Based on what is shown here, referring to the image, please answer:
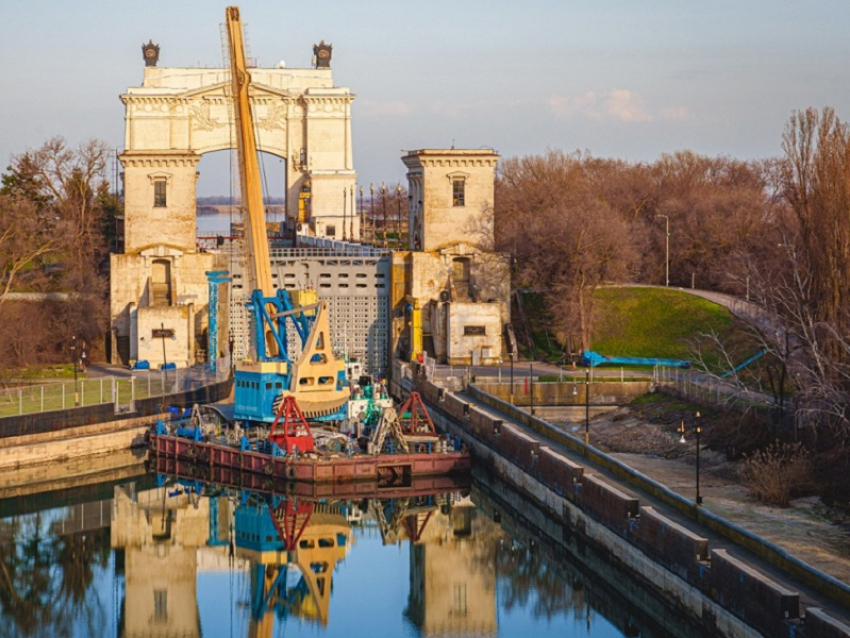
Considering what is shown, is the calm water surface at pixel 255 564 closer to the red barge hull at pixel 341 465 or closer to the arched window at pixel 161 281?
the red barge hull at pixel 341 465

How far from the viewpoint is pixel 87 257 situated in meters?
71.2

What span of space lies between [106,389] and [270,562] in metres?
17.8

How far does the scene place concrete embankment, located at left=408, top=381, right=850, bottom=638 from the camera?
969 inches

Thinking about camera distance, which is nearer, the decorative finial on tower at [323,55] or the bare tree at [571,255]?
the bare tree at [571,255]

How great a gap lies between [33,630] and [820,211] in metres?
23.3

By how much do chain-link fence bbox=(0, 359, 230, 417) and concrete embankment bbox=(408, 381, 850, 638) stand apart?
42.8 feet

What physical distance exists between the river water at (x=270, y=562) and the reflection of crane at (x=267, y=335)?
4801 millimetres

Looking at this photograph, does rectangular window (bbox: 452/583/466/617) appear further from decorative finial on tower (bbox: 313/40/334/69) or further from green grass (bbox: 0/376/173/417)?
decorative finial on tower (bbox: 313/40/334/69)

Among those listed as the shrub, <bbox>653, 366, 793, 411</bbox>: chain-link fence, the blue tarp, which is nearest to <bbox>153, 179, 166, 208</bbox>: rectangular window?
the blue tarp

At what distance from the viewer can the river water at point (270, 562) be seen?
32.0 meters

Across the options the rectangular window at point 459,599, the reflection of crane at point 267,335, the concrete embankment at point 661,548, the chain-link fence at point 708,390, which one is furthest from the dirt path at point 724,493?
the reflection of crane at point 267,335

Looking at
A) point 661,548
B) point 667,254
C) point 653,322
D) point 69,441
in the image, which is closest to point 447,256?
point 653,322

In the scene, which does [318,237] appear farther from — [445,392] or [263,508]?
[263,508]

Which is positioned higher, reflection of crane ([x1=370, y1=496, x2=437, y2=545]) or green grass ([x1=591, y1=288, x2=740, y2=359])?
green grass ([x1=591, y1=288, x2=740, y2=359])
